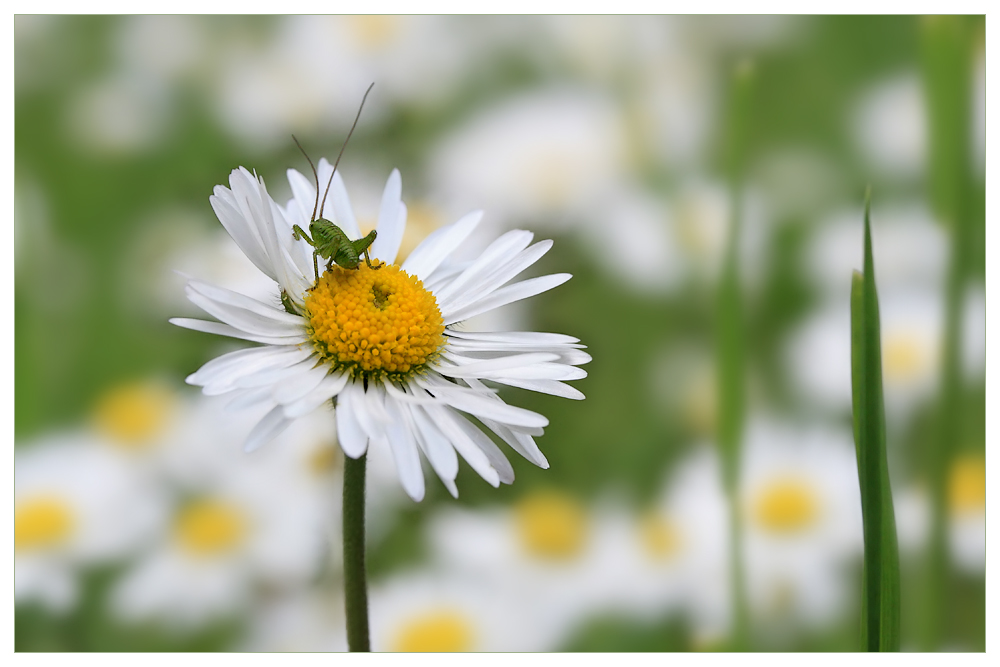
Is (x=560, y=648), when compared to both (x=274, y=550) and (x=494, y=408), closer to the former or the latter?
(x=274, y=550)

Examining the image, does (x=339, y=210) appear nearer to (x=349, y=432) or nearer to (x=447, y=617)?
(x=349, y=432)

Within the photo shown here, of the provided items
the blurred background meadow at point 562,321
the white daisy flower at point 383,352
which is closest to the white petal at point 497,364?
the white daisy flower at point 383,352

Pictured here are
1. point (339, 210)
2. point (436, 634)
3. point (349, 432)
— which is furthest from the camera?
point (436, 634)

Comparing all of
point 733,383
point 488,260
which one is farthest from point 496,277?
point 733,383

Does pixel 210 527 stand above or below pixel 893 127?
below

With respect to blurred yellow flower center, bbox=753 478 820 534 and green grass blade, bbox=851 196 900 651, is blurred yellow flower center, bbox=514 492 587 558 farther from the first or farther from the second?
green grass blade, bbox=851 196 900 651

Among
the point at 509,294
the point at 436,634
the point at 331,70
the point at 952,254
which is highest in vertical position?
the point at 331,70

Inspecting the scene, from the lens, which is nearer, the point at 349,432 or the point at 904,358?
the point at 349,432
